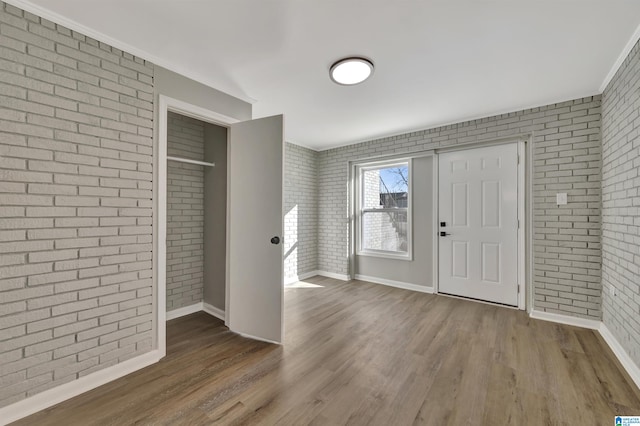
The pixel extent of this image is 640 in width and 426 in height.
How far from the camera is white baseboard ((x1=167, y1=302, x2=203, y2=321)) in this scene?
3.21 m

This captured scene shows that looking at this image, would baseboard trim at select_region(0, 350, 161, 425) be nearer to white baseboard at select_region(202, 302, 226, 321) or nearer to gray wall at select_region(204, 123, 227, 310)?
white baseboard at select_region(202, 302, 226, 321)

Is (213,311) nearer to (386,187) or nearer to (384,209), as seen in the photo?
(384,209)

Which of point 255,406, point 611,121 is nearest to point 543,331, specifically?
point 611,121

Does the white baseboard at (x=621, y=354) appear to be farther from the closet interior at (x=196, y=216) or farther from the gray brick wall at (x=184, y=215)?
the gray brick wall at (x=184, y=215)

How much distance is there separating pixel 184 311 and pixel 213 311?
0.35 metres

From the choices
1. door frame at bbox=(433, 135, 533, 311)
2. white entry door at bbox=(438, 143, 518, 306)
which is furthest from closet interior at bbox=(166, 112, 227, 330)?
door frame at bbox=(433, 135, 533, 311)

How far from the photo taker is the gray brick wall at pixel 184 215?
326 centimetres

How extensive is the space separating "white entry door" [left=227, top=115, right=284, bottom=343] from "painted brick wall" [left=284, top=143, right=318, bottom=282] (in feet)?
6.41

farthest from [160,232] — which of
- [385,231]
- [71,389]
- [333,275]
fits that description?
[385,231]

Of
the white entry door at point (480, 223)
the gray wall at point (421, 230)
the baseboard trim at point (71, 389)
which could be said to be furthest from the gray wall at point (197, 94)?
the white entry door at point (480, 223)

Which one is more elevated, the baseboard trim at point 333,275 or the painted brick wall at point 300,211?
the painted brick wall at point 300,211

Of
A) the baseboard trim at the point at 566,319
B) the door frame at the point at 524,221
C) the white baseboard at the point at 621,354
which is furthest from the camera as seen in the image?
the door frame at the point at 524,221

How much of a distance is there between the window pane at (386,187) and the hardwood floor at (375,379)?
216 centimetres

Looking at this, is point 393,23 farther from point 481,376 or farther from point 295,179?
point 295,179
